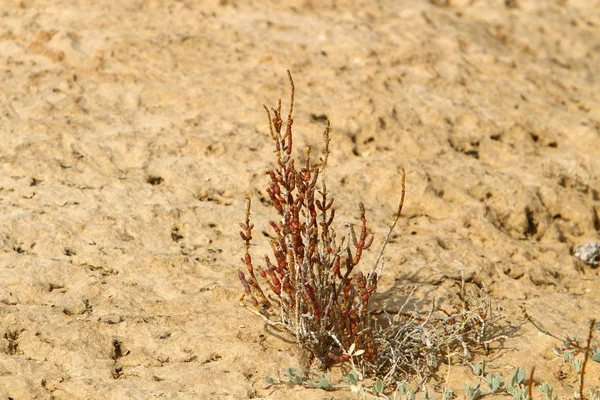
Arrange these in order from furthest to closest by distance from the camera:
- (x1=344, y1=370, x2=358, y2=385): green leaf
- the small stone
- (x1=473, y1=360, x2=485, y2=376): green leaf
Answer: the small stone
(x1=473, y1=360, x2=485, y2=376): green leaf
(x1=344, y1=370, x2=358, y2=385): green leaf

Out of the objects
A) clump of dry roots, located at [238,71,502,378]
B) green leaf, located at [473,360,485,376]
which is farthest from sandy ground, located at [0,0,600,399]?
clump of dry roots, located at [238,71,502,378]

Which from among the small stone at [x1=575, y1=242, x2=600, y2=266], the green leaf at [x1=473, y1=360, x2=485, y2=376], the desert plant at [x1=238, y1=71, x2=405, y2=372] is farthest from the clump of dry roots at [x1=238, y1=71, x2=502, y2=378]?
the small stone at [x1=575, y1=242, x2=600, y2=266]

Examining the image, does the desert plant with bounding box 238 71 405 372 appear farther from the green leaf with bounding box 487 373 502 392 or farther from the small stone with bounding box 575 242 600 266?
the small stone with bounding box 575 242 600 266

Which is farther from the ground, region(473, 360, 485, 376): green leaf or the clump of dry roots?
the clump of dry roots

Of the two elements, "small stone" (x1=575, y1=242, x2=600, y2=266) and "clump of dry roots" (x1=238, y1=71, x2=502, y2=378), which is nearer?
"clump of dry roots" (x1=238, y1=71, x2=502, y2=378)

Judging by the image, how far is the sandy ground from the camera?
3270 millimetres

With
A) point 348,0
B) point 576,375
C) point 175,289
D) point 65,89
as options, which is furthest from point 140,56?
point 576,375

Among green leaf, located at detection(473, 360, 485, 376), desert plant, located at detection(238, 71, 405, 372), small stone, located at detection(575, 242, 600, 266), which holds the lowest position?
green leaf, located at detection(473, 360, 485, 376)

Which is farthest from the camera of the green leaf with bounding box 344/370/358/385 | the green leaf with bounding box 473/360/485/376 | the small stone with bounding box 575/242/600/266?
the small stone with bounding box 575/242/600/266

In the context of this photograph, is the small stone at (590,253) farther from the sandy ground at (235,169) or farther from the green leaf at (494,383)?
the green leaf at (494,383)

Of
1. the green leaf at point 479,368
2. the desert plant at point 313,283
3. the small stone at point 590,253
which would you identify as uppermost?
the desert plant at point 313,283

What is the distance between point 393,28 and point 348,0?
60 centimetres

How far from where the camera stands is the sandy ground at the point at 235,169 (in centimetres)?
327

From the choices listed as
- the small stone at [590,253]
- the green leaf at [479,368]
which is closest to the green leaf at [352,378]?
the green leaf at [479,368]
